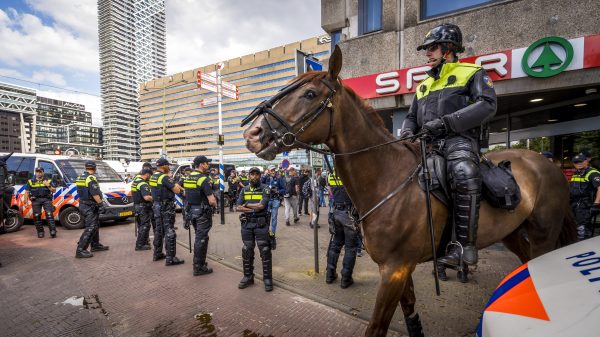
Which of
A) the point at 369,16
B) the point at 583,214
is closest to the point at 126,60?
the point at 369,16

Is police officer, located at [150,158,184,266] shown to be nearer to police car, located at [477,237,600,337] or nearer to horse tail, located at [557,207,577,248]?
police car, located at [477,237,600,337]

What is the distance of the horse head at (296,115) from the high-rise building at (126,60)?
116m

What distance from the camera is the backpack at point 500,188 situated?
2.30 m

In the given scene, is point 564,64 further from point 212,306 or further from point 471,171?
point 212,306

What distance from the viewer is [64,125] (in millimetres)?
88938

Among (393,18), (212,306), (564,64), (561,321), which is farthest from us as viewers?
(393,18)

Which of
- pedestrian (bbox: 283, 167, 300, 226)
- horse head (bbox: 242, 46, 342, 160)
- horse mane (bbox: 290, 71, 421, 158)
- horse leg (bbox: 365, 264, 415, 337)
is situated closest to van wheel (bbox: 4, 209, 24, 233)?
pedestrian (bbox: 283, 167, 300, 226)

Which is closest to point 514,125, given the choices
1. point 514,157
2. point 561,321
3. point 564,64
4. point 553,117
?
point 553,117

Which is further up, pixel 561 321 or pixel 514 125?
pixel 514 125

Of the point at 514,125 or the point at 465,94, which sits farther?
the point at 514,125

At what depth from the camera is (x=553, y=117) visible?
926cm

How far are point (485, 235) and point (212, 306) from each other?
375cm

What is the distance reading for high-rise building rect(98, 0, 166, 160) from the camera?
104812 mm

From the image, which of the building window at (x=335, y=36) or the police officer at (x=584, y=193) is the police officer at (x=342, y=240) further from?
the building window at (x=335, y=36)
